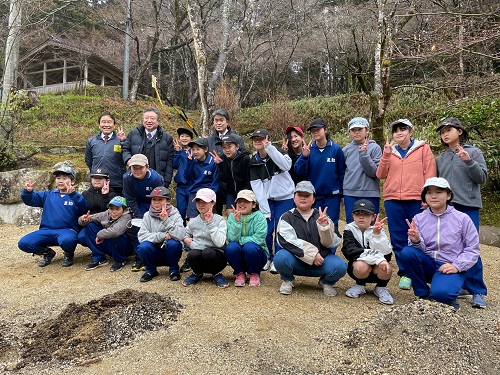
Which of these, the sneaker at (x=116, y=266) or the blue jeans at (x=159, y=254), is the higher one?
the blue jeans at (x=159, y=254)

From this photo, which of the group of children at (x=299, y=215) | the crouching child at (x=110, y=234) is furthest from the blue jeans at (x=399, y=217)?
the crouching child at (x=110, y=234)

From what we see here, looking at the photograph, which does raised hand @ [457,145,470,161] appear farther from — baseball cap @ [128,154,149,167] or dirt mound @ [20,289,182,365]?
baseball cap @ [128,154,149,167]

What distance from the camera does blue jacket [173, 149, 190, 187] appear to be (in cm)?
487

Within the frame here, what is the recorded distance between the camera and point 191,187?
15.6 ft

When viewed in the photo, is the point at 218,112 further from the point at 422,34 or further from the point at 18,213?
the point at 18,213

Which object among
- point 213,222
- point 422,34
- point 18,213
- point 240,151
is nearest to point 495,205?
point 422,34

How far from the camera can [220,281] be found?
3.81 metres

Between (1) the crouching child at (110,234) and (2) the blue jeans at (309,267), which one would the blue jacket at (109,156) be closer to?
(1) the crouching child at (110,234)

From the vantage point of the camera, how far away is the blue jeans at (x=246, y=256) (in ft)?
12.2

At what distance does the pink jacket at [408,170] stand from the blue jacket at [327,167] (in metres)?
0.51

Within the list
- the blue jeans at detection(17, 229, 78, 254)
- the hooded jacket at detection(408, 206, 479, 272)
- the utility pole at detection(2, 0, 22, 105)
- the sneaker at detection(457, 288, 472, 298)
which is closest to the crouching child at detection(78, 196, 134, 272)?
the blue jeans at detection(17, 229, 78, 254)

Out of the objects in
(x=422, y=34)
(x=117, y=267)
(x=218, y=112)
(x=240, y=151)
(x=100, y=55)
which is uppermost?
(x=100, y=55)

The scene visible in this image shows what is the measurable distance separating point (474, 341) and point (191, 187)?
3.28 metres

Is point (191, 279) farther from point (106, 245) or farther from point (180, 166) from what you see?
point (180, 166)
